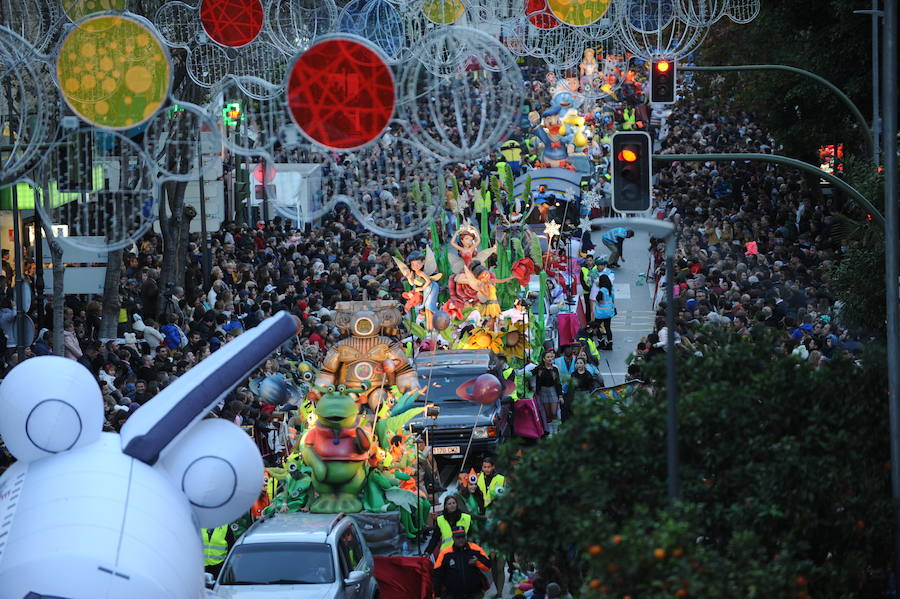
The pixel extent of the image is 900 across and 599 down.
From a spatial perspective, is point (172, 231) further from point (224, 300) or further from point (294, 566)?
point (294, 566)

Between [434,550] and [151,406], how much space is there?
18.3 feet

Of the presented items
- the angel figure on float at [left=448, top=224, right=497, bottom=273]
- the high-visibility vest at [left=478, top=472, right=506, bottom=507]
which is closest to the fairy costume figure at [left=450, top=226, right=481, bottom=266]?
the angel figure on float at [left=448, top=224, right=497, bottom=273]

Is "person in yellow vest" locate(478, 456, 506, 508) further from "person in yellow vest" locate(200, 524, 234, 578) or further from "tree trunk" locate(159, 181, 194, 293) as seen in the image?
"tree trunk" locate(159, 181, 194, 293)

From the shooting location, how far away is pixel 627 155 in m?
16.6

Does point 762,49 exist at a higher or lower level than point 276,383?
higher

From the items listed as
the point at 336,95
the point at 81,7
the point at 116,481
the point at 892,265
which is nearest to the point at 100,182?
the point at 81,7

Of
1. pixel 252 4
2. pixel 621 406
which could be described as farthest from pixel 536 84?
pixel 621 406

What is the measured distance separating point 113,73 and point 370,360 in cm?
580

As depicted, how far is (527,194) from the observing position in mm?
33500

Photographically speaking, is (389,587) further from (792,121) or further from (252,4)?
(792,121)

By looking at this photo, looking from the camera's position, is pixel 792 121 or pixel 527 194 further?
pixel 792 121

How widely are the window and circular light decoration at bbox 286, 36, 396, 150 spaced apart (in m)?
3.65

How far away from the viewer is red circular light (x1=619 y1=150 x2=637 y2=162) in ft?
54.5

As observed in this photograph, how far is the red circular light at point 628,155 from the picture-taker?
1661cm
